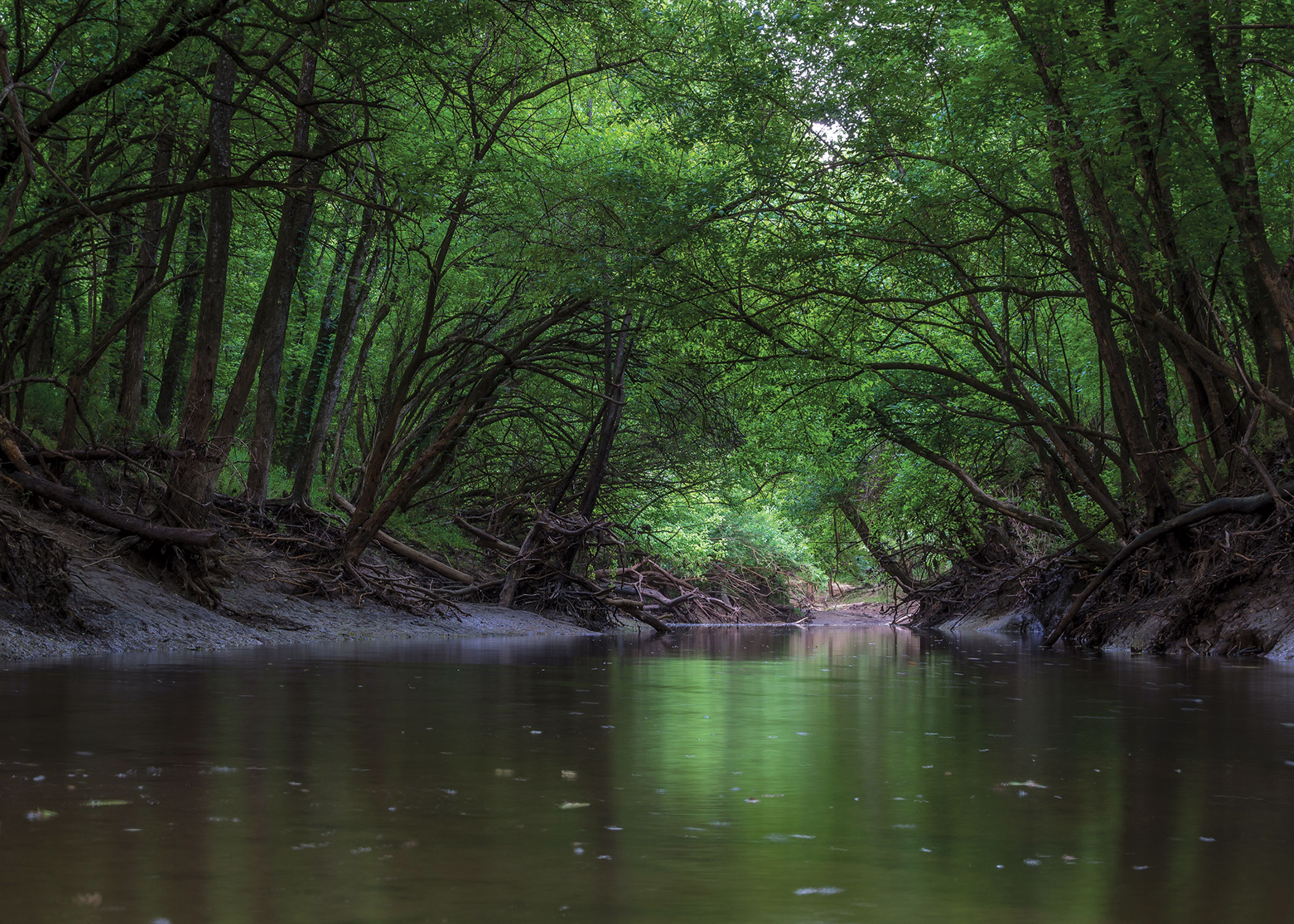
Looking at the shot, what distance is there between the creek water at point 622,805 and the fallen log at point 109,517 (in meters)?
3.00

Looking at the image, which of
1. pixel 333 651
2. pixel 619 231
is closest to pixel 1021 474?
pixel 619 231

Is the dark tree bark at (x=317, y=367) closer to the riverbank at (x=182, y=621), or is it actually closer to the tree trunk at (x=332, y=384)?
the tree trunk at (x=332, y=384)

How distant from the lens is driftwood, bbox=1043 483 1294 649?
1070 centimetres

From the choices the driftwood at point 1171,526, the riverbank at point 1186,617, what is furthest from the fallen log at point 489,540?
the riverbank at point 1186,617

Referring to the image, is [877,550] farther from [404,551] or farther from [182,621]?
[182,621]

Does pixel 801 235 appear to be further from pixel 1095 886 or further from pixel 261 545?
pixel 1095 886

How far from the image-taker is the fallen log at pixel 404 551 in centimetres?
1661

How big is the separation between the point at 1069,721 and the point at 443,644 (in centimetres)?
762

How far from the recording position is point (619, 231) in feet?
46.1

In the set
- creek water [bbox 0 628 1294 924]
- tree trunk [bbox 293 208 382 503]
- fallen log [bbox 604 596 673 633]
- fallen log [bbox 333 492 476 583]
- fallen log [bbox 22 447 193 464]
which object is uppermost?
tree trunk [bbox 293 208 382 503]

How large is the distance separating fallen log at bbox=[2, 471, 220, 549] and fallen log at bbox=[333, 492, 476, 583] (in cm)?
636

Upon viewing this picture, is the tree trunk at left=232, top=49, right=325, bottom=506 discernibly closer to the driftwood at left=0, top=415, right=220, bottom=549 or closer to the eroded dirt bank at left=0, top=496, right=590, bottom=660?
the eroded dirt bank at left=0, top=496, right=590, bottom=660

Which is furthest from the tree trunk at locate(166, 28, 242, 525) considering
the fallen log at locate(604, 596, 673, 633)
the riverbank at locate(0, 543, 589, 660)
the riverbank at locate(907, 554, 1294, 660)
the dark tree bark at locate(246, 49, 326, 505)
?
the riverbank at locate(907, 554, 1294, 660)

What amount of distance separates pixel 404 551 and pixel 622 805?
14216mm
